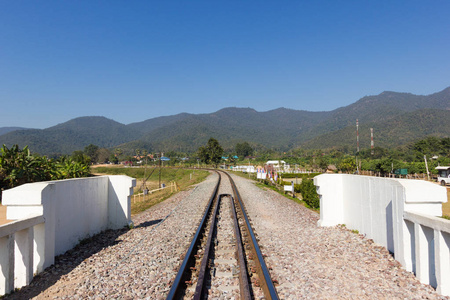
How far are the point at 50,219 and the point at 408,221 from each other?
21.2 feet

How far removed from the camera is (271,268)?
5.27 m

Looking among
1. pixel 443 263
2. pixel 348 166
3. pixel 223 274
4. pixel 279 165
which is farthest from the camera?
pixel 348 166

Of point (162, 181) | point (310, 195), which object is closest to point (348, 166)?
point (162, 181)

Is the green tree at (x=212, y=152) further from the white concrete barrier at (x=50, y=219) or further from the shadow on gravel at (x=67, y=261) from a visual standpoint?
the shadow on gravel at (x=67, y=261)

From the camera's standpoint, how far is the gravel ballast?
4.41 m

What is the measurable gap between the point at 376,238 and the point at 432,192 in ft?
6.34

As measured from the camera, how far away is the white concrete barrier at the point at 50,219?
187 inches

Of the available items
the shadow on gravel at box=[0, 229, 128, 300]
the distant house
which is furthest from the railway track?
the distant house

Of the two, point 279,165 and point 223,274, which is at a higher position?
point 279,165

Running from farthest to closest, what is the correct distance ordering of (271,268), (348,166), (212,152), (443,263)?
(212,152) → (348,166) → (271,268) → (443,263)

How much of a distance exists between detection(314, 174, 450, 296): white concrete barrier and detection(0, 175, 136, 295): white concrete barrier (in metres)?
6.15

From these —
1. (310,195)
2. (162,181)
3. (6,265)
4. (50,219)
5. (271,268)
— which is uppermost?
(50,219)

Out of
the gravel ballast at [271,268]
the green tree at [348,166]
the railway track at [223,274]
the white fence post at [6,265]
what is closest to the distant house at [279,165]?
the green tree at [348,166]

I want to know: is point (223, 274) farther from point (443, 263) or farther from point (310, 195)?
point (310, 195)
